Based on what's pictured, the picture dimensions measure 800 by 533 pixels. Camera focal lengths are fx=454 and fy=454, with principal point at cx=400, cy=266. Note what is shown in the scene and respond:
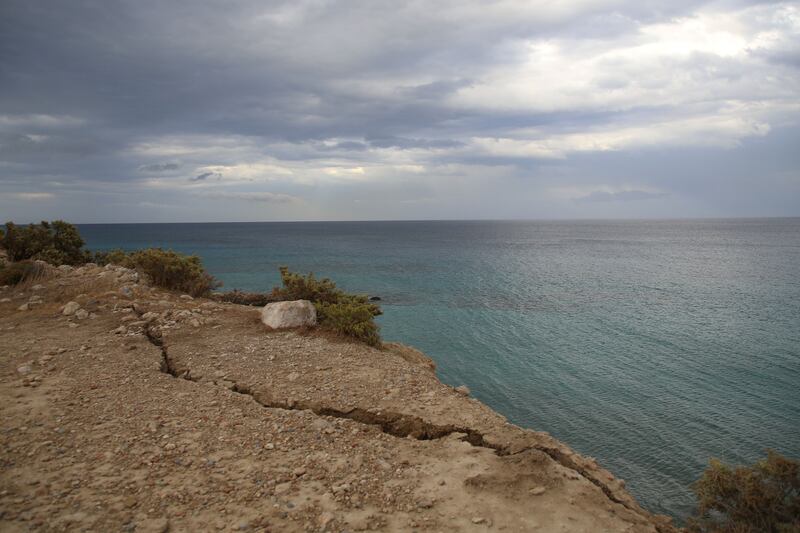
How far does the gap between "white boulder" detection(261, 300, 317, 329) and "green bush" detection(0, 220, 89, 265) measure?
596 inches

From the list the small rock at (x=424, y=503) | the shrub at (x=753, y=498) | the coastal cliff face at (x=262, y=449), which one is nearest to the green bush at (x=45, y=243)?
the coastal cliff face at (x=262, y=449)

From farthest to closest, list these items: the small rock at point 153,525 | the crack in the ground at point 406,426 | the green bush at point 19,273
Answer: the green bush at point 19,273 < the crack in the ground at point 406,426 < the small rock at point 153,525

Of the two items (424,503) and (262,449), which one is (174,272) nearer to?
(262,449)

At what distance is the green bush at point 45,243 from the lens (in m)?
22.2

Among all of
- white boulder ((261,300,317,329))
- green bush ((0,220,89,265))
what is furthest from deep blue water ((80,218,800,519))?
green bush ((0,220,89,265))

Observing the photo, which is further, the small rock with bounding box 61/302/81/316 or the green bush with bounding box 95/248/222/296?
the green bush with bounding box 95/248/222/296

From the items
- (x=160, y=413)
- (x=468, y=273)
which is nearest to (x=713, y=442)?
(x=160, y=413)

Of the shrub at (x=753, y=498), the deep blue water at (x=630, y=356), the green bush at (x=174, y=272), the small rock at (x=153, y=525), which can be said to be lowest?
the deep blue water at (x=630, y=356)

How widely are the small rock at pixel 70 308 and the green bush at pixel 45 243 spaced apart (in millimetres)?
10311

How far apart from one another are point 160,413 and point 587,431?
1309cm

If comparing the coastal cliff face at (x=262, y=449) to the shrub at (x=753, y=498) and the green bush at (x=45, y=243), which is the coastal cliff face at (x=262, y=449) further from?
the green bush at (x=45, y=243)

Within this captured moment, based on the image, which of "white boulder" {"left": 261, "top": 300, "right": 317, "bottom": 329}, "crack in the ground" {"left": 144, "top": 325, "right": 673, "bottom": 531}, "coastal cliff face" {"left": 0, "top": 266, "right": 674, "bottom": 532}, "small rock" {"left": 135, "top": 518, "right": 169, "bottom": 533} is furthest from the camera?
"white boulder" {"left": 261, "top": 300, "right": 317, "bottom": 329}

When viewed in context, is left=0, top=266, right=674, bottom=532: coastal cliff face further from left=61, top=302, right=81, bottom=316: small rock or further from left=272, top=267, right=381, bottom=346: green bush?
left=61, top=302, right=81, bottom=316: small rock

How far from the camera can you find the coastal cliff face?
6.01 meters
